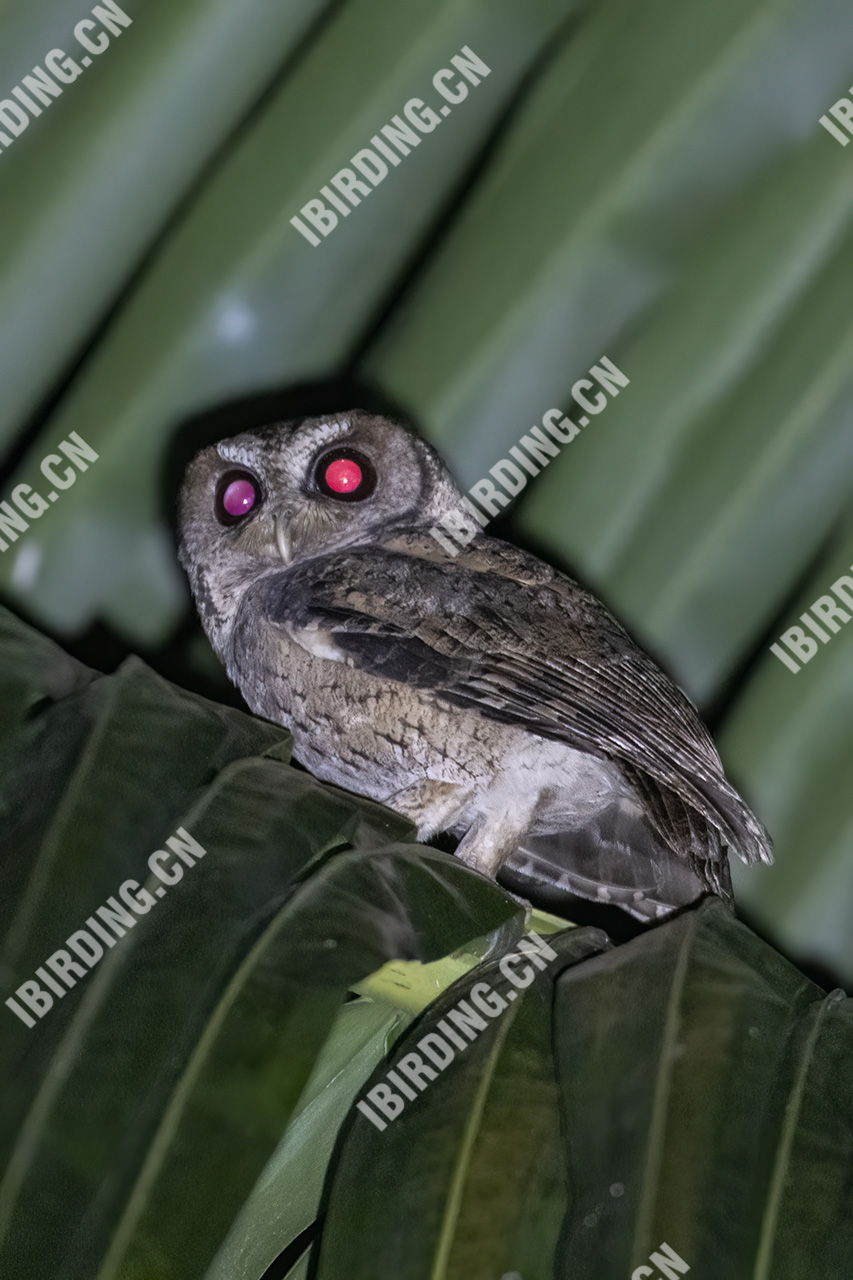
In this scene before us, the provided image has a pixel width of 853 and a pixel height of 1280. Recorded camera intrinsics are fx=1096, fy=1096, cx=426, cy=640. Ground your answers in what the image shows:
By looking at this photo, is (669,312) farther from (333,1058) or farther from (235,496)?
(333,1058)

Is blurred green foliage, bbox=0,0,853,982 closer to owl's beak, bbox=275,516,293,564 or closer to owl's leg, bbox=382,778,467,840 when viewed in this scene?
owl's beak, bbox=275,516,293,564

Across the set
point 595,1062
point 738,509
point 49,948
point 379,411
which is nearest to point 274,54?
point 379,411

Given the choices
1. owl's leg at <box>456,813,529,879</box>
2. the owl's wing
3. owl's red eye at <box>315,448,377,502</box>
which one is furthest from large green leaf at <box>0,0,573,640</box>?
owl's leg at <box>456,813,529,879</box>

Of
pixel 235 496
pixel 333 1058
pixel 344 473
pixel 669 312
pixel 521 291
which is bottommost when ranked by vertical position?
pixel 333 1058

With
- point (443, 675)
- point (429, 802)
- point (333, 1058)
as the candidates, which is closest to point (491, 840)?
point (429, 802)

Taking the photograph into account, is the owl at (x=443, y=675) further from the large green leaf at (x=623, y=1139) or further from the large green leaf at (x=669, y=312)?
the large green leaf at (x=623, y=1139)

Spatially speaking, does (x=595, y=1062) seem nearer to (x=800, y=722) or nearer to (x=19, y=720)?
(x=19, y=720)

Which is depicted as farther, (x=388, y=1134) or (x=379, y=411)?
(x=379, y=411)
